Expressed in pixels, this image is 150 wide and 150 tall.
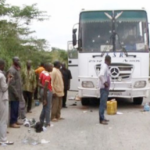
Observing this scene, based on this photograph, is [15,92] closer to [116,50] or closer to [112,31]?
[116,50]

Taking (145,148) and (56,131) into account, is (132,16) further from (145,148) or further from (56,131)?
(145,148)

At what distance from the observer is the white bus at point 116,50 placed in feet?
41.8

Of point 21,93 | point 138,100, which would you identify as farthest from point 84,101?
point 21,93

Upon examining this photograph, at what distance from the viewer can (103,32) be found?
43.3ft

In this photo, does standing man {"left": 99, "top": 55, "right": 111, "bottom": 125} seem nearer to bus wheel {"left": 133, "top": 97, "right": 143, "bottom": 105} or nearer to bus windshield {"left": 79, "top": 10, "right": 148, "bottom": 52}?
bus windshield {"left": 79, "top": 10, "right": 148, "bottom": 52}

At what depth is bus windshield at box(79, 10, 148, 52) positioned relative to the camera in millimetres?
13047

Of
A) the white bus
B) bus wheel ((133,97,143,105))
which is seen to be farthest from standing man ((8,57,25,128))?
bus wheel ((133,97,143,105))

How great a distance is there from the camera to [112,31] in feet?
43.2

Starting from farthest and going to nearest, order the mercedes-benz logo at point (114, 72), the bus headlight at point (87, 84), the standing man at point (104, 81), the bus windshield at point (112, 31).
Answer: the bus windshield at point (112, 31) < the bus headlight at point (87, 84) < the mercedes-benz logo at point (114, 72) < the standing man at point (104, 81)

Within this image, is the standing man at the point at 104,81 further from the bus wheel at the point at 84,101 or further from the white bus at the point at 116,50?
the bus wheel at the point at 84,101

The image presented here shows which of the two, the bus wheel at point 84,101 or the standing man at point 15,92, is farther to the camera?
the bus wheel at point 84,101

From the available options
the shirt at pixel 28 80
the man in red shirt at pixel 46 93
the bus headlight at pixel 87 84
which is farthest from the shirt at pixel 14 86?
the bus headlight at pixel 87 84

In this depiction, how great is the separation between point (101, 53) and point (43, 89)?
4195 mm

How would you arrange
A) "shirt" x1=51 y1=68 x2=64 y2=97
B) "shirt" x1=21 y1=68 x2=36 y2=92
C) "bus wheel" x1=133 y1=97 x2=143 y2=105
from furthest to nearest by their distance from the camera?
"bus wheel" x1=133 y1=97 x2=143 y2=105, "shirt" x1=21 y1=68 x2=36 y2=92, "shirt" x1=51 y1=68 x2=64 y2=97
